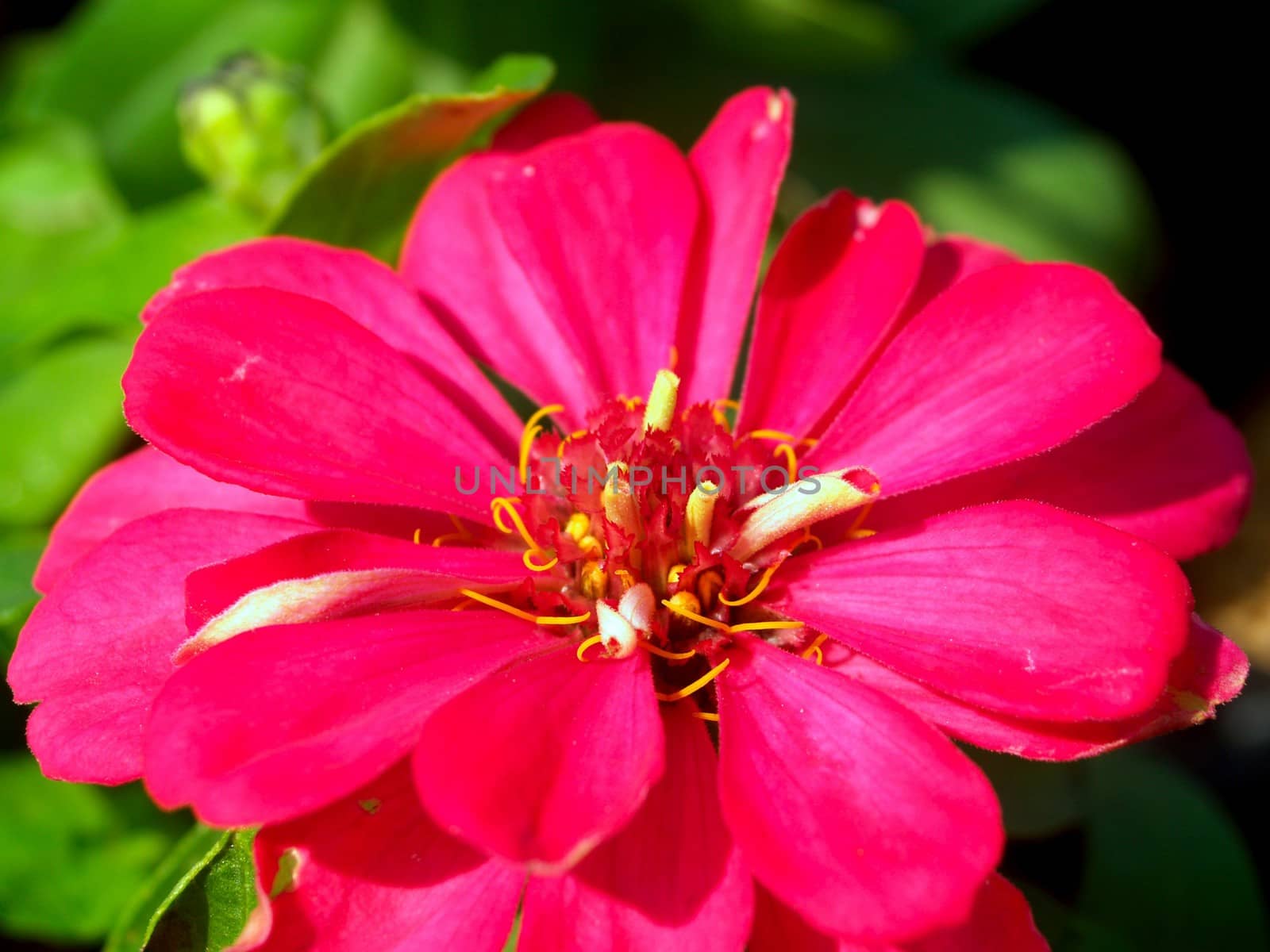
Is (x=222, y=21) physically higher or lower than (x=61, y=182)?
higher

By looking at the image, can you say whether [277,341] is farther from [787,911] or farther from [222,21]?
[222,21]

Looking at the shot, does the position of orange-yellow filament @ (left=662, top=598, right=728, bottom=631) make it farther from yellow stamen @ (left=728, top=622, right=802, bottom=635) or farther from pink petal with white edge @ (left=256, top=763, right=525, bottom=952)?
pink petal with white edge @ (left=256, top=763, right=525, bottom=952)

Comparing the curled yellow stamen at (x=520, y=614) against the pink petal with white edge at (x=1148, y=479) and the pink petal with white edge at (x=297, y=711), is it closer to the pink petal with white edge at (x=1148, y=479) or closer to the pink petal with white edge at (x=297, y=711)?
the pink petal with white edge at (x=297, y=711)

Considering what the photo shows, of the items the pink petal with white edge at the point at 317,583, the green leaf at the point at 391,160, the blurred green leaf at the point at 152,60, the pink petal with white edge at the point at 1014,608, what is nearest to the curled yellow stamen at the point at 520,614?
the pink petal with white edge at the point at 317,583

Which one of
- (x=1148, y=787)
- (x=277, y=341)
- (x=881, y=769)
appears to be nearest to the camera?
(x=881, y=769)

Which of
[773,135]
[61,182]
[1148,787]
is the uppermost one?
[773,135]

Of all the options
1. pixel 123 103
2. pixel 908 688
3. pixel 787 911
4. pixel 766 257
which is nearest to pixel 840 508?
pixel 908 688

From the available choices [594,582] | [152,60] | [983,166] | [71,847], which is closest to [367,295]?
[594,582]
